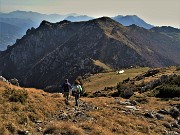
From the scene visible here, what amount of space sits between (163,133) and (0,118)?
12.4 metres

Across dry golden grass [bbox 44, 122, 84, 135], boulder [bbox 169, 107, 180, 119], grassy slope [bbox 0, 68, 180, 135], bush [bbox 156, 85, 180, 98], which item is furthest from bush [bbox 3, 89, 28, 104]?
bush [bbox 156, 85, 180, 98]

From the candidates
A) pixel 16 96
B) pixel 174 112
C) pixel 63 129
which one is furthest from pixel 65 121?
pixel 174 112

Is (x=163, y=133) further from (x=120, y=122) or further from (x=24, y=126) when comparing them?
(x=24, y=126)

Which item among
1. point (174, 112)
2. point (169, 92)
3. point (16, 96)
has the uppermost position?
point (16, 96)

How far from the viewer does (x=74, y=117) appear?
79.2ft

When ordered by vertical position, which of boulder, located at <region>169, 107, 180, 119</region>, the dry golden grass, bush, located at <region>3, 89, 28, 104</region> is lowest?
boulder, located at <region>169, 107, 180, 119</region>

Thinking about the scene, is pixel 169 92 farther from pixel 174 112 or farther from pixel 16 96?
pixel 16 96

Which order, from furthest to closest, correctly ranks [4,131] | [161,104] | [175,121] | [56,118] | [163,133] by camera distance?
[161,104] < [175,121] < [163,133] < [56,118] < [4,131]

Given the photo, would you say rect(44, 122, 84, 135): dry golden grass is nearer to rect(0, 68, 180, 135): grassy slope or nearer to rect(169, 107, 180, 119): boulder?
rect(0, 68, 180, 135): grassy slope

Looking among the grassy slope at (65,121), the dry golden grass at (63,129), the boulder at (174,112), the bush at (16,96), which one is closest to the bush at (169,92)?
the boulder at (174,112)

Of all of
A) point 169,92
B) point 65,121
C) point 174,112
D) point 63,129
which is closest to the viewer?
point 63,129

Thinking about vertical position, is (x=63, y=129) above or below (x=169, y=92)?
below

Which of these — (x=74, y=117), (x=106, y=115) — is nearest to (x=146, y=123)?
(x=106, y=115)

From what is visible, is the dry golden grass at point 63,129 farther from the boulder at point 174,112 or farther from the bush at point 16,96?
the boulder at point 174,112
